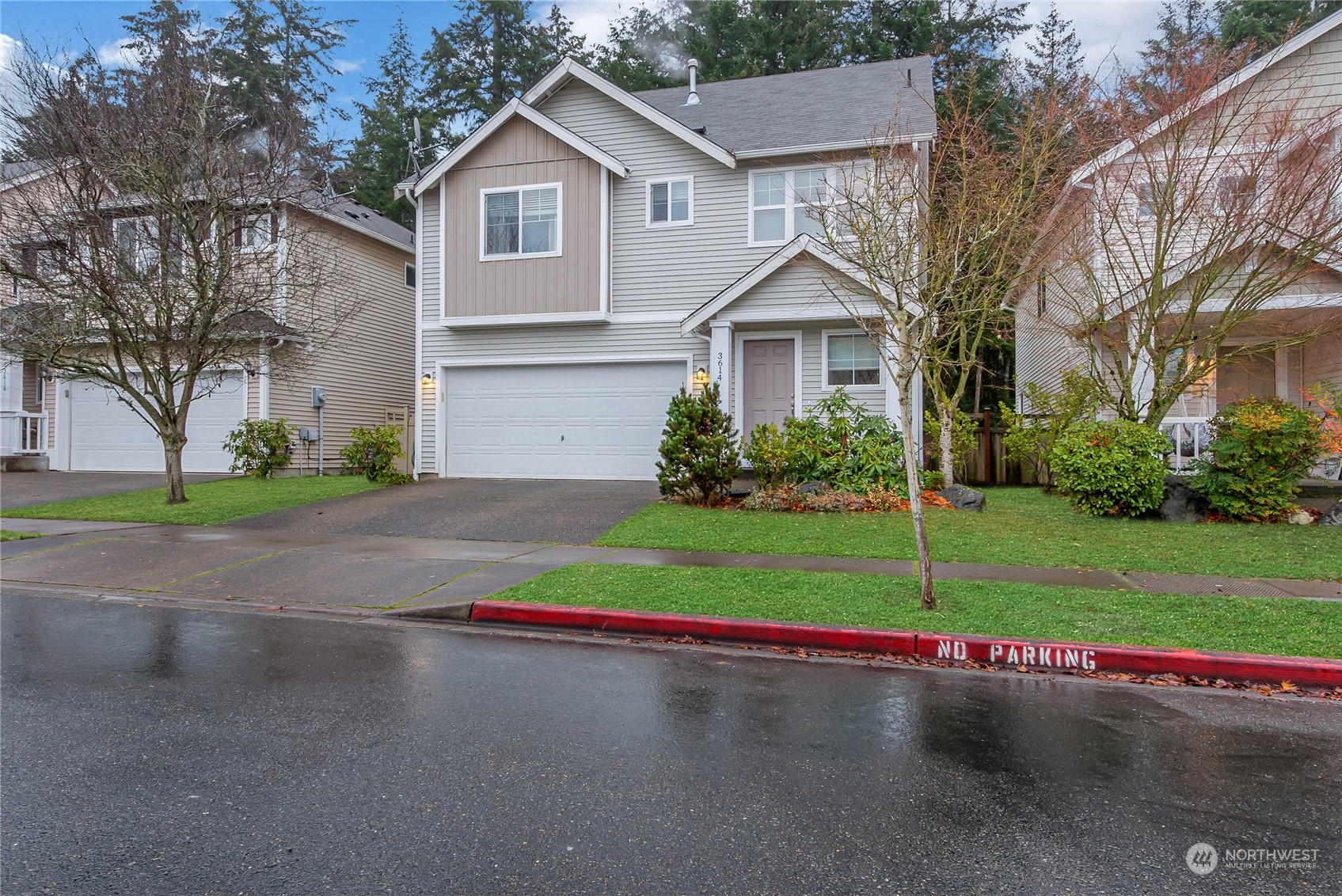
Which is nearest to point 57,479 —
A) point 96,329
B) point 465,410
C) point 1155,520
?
point 96,329

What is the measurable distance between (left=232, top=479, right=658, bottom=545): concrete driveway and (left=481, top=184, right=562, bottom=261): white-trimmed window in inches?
195

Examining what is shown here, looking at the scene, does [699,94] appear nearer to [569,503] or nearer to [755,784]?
[569,503]

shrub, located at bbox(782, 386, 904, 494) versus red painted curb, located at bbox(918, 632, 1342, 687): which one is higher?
shrub, located at bbox(782, 386, 904, 494)

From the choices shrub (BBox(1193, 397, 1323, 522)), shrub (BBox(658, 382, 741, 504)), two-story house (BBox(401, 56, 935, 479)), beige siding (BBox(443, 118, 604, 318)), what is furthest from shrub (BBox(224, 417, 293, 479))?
shrub (BBox(1193, 397, 1323, 522))

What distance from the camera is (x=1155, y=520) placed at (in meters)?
11.2

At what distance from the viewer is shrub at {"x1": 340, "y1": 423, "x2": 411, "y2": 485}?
1638 centimetres

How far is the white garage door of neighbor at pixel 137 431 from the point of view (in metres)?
19.0

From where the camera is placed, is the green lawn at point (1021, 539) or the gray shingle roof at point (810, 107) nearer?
the green lawn at point (1021, 539)

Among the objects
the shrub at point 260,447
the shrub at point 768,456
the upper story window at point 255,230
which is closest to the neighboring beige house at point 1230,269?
the shrub at point 768,456

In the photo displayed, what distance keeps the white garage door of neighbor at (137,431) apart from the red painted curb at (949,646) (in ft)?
49.5

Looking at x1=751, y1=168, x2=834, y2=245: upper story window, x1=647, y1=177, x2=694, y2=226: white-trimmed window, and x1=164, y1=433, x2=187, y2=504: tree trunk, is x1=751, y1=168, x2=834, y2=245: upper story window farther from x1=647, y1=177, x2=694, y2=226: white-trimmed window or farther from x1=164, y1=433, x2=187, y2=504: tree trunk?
x1=164, y1=433, x2=187, y2=504: tree trunk

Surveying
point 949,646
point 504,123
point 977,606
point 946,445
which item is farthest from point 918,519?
point 504,123

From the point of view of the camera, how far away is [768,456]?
12781 millimetres

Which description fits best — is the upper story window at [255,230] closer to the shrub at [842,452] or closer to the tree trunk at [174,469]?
the tree trunk at [174,469]
